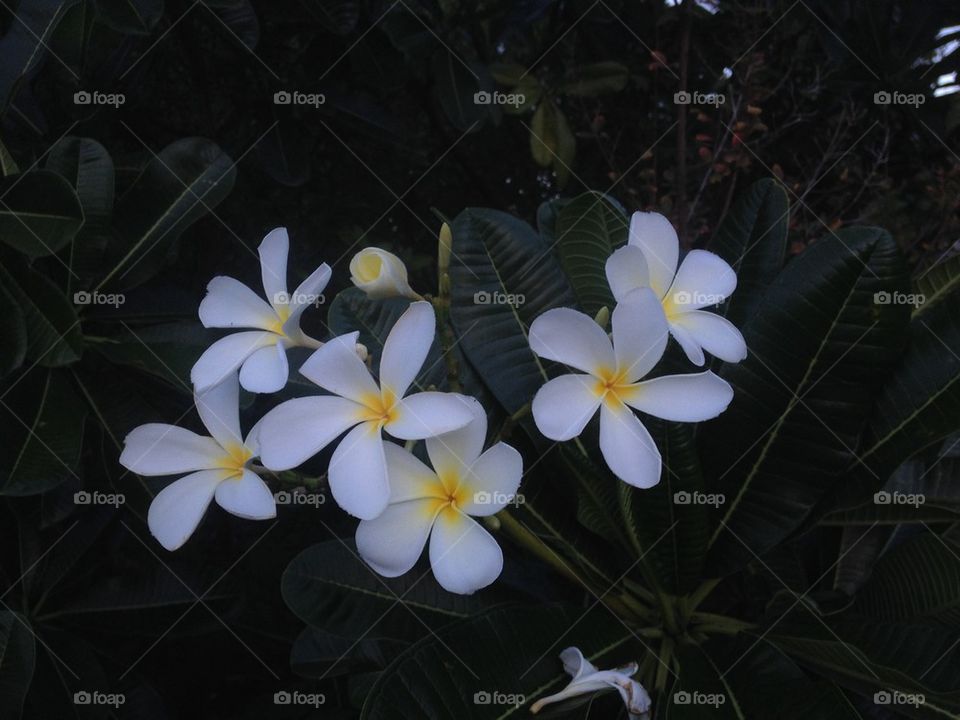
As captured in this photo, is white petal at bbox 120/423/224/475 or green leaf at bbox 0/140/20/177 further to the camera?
green leaf at bbox 0/140/20/177

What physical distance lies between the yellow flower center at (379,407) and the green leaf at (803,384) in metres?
0.45

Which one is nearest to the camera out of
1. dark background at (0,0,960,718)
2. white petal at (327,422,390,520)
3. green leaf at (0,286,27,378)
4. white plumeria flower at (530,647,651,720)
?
white petal at (327,422,390,520)

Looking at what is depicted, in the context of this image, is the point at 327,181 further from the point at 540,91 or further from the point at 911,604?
the point at 911,604

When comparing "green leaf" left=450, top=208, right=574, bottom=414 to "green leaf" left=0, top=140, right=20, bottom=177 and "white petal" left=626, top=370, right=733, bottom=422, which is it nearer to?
"white petal" left=626, top=370, right=733, bottom=422

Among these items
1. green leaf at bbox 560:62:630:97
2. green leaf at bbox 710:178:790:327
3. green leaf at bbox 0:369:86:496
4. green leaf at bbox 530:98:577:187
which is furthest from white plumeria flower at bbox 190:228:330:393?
green leaf at bbox 560:62:630:97

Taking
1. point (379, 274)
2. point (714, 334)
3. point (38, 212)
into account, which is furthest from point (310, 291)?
point (38, 212)

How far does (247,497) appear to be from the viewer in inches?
30.6

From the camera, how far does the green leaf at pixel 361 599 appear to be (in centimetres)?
100

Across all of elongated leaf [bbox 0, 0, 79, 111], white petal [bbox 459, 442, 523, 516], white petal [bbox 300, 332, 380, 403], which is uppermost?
elongated leaf [bbox 0, 0, 79, 111]

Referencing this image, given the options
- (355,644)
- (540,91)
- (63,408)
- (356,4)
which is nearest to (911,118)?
(540,91)

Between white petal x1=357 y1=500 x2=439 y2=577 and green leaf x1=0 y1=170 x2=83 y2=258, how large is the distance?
67cm

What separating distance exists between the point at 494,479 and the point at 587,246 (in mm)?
448

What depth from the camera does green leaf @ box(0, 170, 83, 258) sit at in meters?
1.10

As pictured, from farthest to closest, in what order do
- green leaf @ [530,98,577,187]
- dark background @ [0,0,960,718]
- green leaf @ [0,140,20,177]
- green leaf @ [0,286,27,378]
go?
green leaf @ [530,98,577,187] → dark background @ [0,0,960,718] → green leaf @ [0,140,20,177] → green leaf @ [0,286,27,378]
